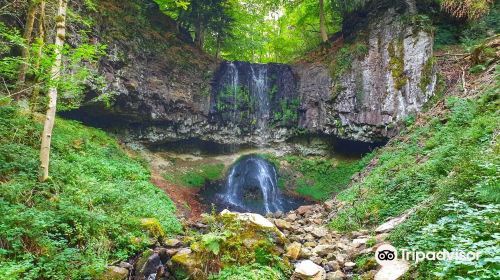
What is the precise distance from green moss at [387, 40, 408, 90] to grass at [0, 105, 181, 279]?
12.3m

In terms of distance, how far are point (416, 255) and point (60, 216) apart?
5.99m

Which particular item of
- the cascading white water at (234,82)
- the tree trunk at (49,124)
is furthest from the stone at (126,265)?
the cascading white water at (234,82)

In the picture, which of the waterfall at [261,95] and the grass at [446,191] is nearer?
the grass at [446,191]

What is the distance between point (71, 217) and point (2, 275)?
2.04 meters

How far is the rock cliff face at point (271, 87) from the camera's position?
1464 centimetres

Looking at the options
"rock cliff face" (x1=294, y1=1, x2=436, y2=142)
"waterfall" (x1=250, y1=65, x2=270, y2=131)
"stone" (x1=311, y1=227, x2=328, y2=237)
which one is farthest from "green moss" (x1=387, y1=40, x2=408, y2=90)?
"stone" (x1=311, y1=227, x2=328, y2=237)

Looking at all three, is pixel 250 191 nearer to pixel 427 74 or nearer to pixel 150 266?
pixel 427 74

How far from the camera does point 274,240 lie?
19.4 ft

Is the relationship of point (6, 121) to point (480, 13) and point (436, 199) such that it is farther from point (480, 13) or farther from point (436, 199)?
point (480, 13)

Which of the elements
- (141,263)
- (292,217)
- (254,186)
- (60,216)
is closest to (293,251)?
(141,263)

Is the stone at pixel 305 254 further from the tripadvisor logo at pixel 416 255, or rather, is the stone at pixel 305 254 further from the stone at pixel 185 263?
the stone at pixel 185 263

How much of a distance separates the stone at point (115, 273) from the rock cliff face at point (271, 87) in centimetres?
1113

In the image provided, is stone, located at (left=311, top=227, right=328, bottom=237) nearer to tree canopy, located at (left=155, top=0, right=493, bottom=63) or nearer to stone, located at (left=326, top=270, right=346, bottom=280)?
stone, located at (left=326, top=270, right=346, bottom=280)

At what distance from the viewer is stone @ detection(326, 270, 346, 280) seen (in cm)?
480
